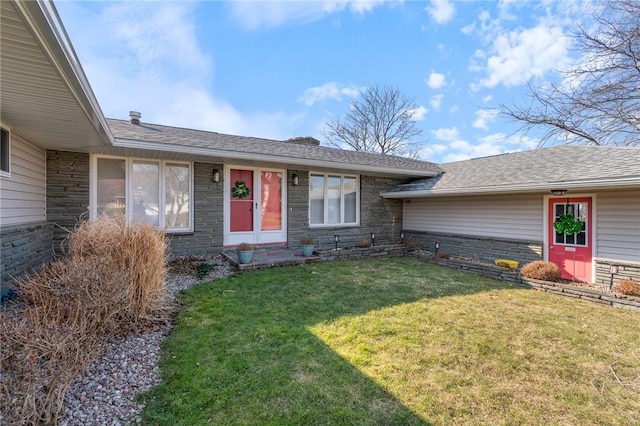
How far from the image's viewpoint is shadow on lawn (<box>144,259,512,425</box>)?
225 cm

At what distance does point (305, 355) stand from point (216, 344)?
1.03 m

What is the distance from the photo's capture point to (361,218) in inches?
400

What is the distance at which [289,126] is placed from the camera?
811 inches

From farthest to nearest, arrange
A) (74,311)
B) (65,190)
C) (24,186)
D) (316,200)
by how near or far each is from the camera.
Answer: (316,200)
(65,190)
(24,186)
(74,311)

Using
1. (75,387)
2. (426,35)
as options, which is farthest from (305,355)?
(426,35)

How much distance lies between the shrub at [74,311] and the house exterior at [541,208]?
7971 millimetres

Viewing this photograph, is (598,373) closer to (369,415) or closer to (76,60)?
(369,415)

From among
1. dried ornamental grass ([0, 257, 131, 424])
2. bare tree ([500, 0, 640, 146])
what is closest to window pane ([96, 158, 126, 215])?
dried ornamental grass ([0, 257, 131, 424])

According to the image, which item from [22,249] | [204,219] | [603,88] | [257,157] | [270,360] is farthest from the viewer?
[603,88]

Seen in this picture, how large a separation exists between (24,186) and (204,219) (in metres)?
3.36

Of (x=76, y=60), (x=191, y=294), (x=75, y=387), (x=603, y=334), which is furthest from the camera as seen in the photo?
(x=191, y=294)

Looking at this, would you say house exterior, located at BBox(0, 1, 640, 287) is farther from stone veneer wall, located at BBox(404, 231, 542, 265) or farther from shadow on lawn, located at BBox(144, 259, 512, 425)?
shadow on lawn, located at BBox(144, 259, 512, 425)

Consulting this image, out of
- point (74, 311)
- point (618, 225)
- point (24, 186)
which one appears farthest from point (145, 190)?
point (618, 225)

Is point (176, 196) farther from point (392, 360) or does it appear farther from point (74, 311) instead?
point (392, 360)
